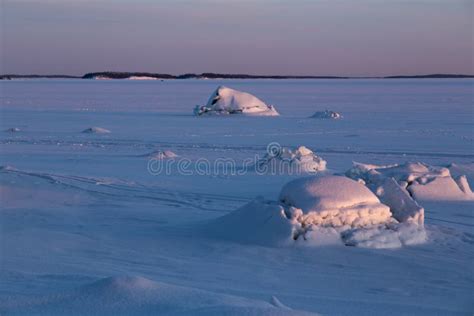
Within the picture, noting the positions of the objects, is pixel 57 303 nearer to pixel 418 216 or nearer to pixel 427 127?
pixel 418 216

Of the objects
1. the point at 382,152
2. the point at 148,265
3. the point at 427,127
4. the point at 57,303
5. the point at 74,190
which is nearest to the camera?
the point at 57,303

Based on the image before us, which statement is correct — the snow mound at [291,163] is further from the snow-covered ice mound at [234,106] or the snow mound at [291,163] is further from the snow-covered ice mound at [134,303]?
Answer: the snow-covered ice mound at [234,106]

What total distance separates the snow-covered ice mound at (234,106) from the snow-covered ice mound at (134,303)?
23.8m

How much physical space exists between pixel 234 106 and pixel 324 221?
22190 millimetres

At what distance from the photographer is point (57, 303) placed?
188 inches

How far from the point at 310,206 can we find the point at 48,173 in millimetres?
6497

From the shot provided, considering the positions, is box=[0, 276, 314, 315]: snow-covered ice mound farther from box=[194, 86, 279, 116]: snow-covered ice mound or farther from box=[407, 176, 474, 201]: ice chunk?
box=[194, 86, 279, 116]: snow-covered ice mound

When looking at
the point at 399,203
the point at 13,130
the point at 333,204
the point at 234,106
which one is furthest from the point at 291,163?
the point at 234,106

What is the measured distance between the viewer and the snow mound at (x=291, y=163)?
12938 mm

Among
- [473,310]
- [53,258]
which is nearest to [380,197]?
[473,310]

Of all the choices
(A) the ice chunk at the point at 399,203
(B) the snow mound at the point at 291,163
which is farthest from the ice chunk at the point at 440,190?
(B) the snow mound at the point at 291,163

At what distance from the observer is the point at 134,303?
4.71m

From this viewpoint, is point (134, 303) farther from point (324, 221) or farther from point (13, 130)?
point (13, 130)

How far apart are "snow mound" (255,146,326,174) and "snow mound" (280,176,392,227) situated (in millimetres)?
4597
